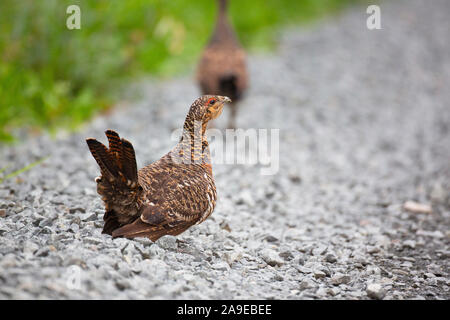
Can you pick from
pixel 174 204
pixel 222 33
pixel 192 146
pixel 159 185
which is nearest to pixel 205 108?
pixel 192 146

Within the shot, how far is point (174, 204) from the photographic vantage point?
314 centimetres

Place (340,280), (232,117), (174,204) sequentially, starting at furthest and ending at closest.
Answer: (232,117) < (340,280) < (174,204)

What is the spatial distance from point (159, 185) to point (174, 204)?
18cm

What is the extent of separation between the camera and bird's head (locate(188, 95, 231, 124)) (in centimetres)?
360

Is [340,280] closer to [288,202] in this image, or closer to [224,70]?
[288,202]

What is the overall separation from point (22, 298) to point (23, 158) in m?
3.04

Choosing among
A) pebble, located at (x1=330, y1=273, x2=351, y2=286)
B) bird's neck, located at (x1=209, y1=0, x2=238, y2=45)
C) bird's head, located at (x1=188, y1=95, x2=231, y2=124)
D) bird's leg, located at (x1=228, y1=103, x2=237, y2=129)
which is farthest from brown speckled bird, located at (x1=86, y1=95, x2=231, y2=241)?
bird's neck, located at (x1=209, y1=0, x2=238, y2=45)

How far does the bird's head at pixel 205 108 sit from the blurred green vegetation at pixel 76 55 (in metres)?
2.35

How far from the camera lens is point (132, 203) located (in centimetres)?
301

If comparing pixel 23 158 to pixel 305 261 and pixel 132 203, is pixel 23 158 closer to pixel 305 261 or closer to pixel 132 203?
pixel 132 203

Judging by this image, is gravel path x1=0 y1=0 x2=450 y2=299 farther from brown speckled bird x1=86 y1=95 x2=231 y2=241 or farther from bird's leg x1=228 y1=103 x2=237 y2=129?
bird's leg x1=228 y1=103 x2=237 y2=129


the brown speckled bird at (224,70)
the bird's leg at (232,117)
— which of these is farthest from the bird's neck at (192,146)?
the bird's leg at (232,117)

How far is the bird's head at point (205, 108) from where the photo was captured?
3.60 meters
